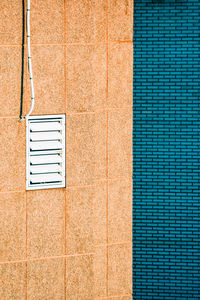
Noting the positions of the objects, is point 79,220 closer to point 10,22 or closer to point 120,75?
point 120,75

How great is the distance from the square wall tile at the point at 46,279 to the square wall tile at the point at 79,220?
27cm

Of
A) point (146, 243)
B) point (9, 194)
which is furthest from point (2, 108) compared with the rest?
point (146, 243)

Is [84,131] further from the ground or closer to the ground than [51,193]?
further from the ground

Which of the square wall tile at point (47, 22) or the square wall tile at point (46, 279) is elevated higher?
the square wall tile at point (47, 22)

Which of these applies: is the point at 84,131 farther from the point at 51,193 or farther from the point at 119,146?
the point at 119,146

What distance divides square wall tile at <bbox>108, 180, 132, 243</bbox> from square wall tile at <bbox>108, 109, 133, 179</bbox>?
0.19m

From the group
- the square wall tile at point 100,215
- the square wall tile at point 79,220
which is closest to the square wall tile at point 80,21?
the square wall tile at point 79,220

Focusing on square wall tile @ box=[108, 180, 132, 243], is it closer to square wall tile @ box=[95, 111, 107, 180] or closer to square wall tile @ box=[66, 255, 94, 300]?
square wall tile @ box=[95, 111, 107, 180]

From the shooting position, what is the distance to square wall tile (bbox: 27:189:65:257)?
8.03 m

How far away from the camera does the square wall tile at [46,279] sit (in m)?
8.11

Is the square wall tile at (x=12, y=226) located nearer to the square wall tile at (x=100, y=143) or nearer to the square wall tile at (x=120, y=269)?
the square wall tile at (x=100, y=143)

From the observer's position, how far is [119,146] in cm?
966

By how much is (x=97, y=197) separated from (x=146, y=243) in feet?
4.53

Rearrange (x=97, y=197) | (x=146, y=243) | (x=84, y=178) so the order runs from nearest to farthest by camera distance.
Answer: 1. (x=84, y=178)
2. (x=97, y=197)
3. (x=146, y=243)
